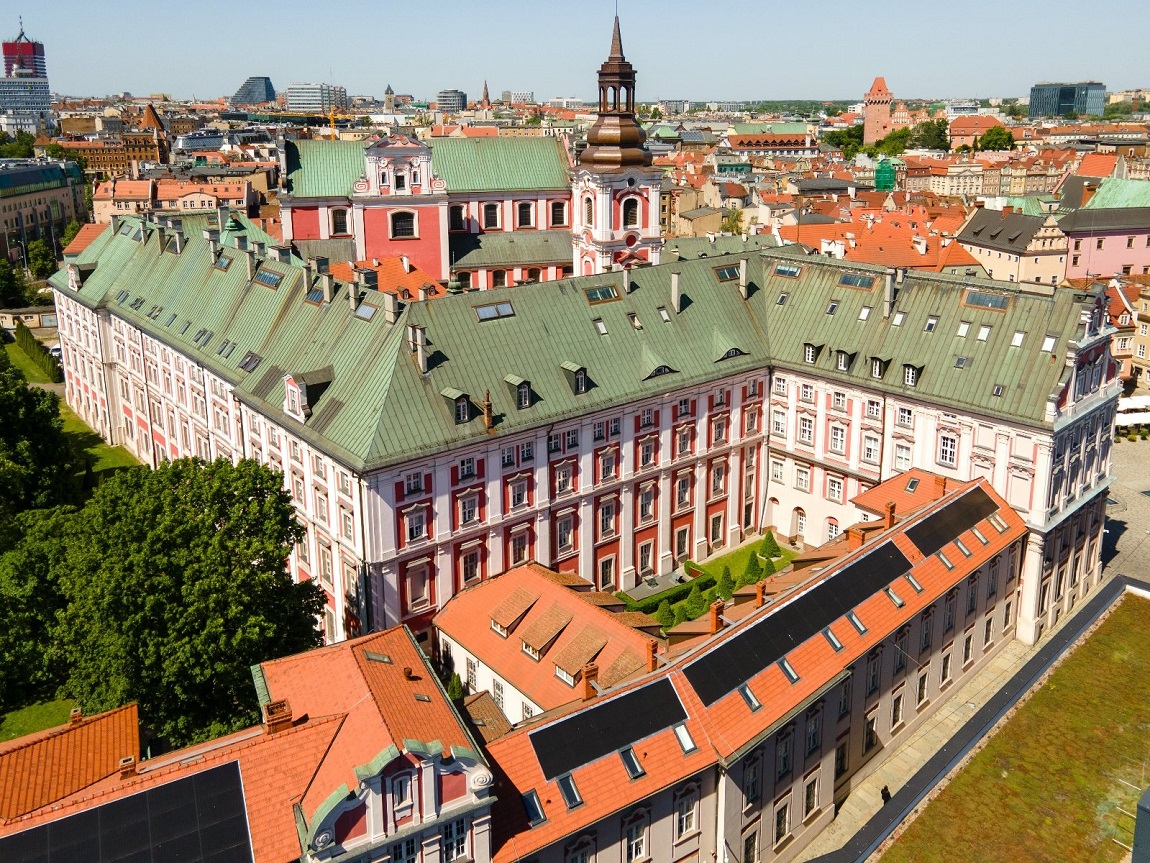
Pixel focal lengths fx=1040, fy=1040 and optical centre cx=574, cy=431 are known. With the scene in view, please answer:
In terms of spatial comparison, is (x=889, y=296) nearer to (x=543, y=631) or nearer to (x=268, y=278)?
(x=543, y=631)

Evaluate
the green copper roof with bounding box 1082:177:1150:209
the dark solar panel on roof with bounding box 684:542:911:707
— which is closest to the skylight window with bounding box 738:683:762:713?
the dark solar panel on roof with bounding box 684:542:911:707

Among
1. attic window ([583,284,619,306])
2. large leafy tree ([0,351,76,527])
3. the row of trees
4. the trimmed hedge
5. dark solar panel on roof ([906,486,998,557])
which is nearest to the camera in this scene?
the row of trees

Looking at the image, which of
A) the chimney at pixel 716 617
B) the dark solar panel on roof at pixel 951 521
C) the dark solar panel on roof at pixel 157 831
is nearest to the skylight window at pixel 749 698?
the chimney at pixel 716 617

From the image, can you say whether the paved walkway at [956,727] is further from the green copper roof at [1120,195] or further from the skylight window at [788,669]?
the green copper roof at [1120,195]

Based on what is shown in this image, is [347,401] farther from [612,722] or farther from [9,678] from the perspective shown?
[612,722]

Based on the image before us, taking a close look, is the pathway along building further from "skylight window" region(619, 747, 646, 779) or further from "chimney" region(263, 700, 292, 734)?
"skylight window" region(619, 747, 646, 779)

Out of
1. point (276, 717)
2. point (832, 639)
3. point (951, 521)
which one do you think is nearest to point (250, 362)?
point (276, 717)
